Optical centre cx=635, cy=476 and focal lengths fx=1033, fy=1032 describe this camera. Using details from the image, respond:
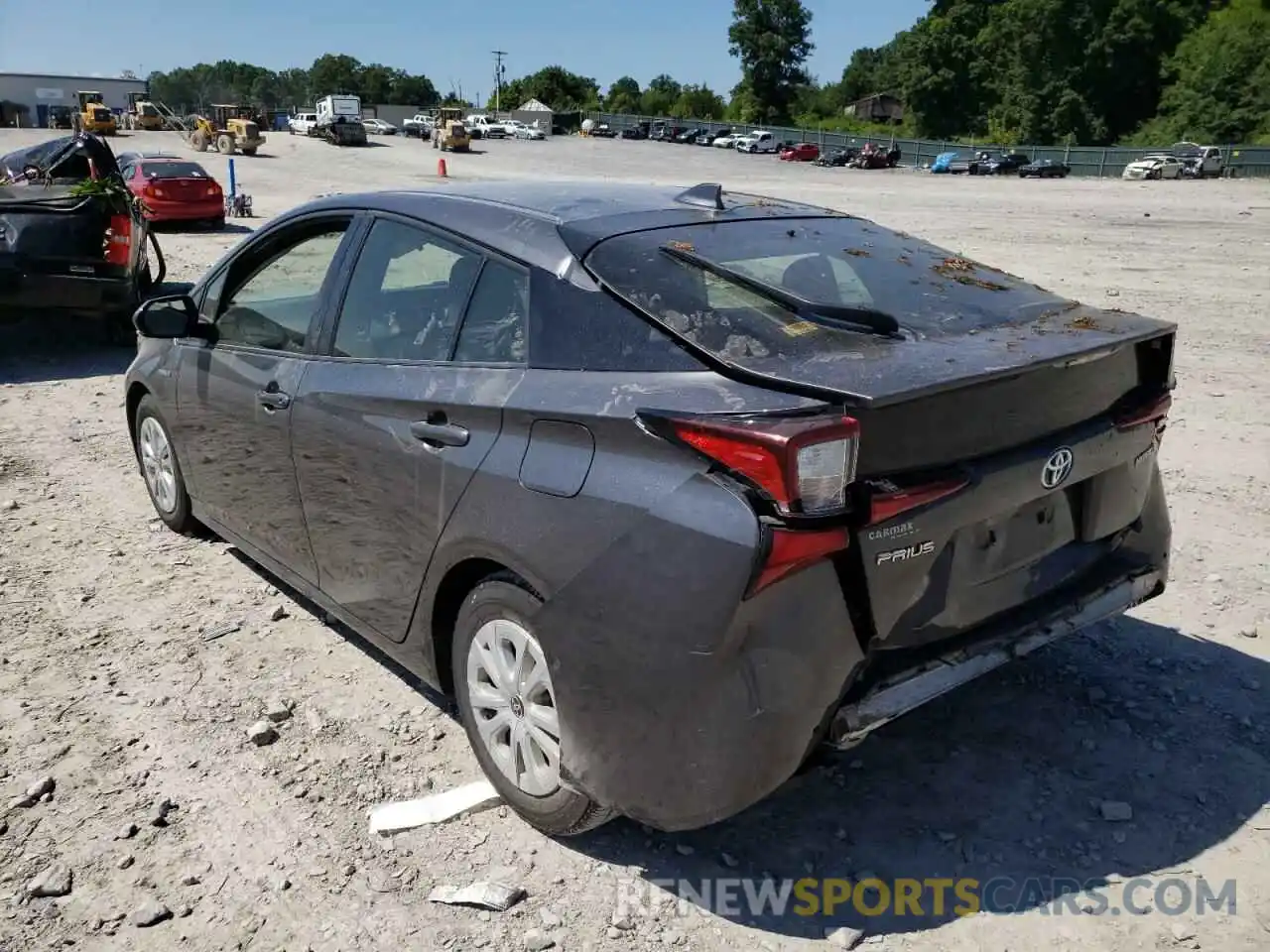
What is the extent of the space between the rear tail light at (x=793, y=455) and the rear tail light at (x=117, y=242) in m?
8.50

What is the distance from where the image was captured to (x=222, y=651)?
13.4 ft

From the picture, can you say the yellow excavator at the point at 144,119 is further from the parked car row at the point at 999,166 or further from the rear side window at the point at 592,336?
the rear side window at the point at 592,336

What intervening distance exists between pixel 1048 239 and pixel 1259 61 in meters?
54.1

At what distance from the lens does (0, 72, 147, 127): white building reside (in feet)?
283

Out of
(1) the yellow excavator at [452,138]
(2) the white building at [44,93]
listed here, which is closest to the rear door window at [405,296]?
(1) the yellow excavator at [452,138]

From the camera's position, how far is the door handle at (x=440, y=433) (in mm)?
2941

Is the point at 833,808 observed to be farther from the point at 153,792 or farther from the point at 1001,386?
the point at 153,792

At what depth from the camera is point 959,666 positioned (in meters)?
2.71

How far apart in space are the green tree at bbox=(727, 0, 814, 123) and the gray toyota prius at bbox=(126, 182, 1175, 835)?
10362 centimetres

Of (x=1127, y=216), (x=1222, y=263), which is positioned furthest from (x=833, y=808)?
(x=1127, y=216)

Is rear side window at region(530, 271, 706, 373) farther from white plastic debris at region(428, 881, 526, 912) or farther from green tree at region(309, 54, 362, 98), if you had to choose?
green tree at region(309, 54, 362, 98)

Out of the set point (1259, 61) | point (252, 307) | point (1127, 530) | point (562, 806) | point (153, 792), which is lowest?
point (153, 792)

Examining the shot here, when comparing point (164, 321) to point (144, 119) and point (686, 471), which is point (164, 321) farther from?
point (144, 119)

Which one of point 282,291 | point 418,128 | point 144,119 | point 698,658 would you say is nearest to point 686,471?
point 698,658
